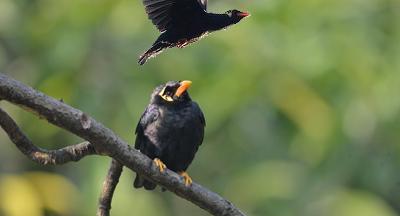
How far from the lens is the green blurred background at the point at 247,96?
8883mm

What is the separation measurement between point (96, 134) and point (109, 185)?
0.44m

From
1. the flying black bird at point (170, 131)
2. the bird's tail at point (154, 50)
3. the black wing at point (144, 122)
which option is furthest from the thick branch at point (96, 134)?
the black wing at point (144, 122)

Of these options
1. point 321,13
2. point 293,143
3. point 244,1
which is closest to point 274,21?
point 321,13

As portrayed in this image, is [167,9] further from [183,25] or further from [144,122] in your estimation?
[144,122]

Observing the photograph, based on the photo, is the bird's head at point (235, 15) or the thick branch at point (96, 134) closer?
the bird's head at point (235, 15)

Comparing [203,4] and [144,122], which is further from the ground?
[203,4]

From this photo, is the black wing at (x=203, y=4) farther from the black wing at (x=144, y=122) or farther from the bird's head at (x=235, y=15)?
the black wing at (x=144, y=122)

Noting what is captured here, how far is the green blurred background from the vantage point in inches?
350

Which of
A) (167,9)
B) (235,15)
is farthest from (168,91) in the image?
(167,9)

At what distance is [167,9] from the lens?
2.68 metres

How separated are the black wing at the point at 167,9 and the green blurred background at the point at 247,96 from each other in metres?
3.53

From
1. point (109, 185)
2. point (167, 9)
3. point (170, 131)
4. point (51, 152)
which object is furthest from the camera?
point (170, 131)

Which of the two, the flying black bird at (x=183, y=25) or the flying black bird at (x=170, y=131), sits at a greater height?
the flying black bird at (x=183, y=25)

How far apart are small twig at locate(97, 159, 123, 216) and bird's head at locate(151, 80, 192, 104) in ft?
3.92
